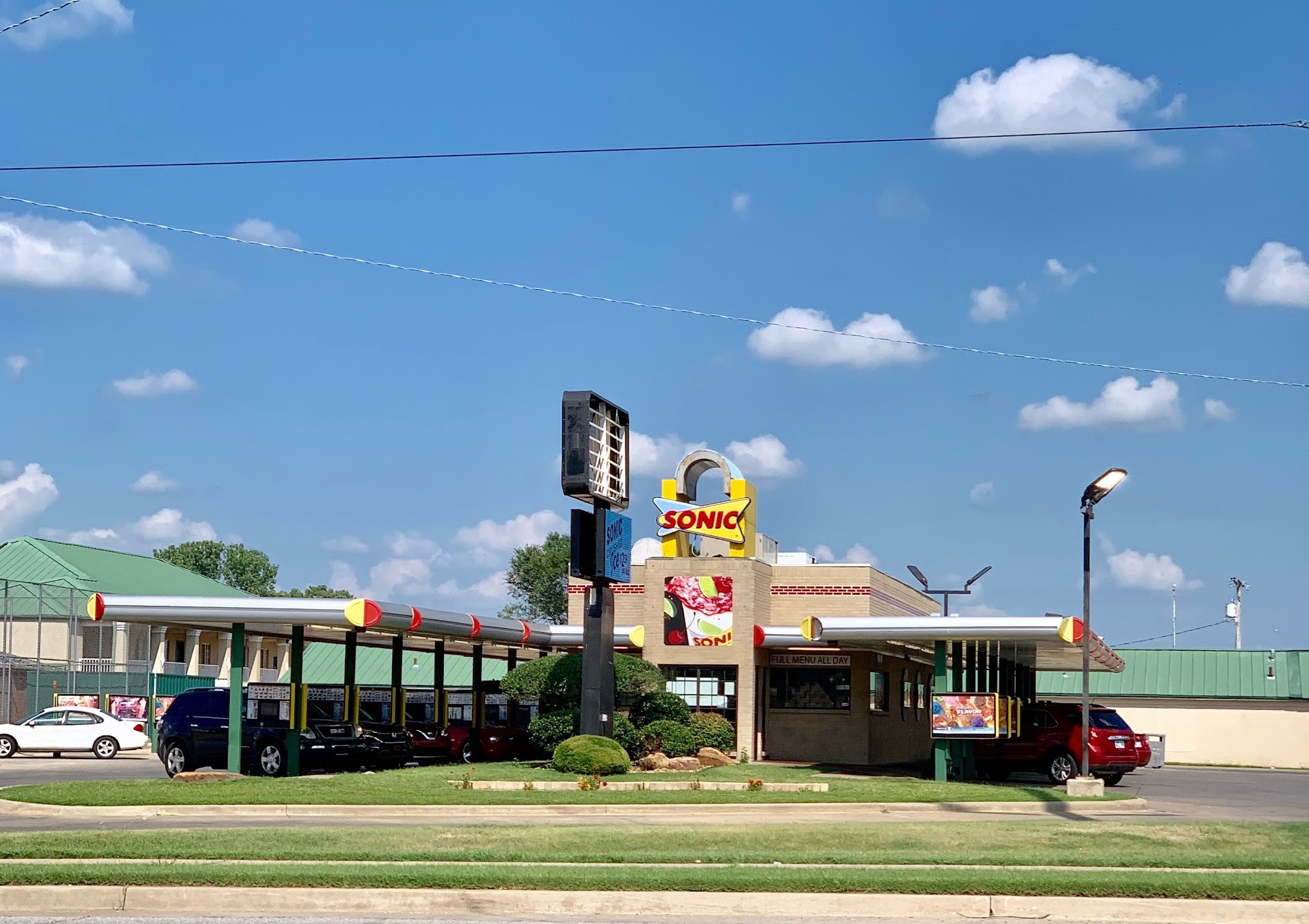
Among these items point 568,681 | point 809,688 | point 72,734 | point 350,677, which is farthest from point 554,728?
point 72,734

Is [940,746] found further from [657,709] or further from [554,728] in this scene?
[554,728]

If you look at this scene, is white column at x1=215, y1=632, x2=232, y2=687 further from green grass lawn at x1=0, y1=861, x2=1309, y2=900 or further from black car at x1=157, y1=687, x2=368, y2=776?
green grass lawn at x1=0, y1=861, x2=1309, y2=900

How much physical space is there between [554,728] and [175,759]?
7.71 meters

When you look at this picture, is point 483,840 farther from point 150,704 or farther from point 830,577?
point 150,704

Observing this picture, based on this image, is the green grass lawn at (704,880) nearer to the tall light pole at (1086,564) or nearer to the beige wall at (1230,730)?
the tall light pole at (1086,564)

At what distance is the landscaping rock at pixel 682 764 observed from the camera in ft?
102

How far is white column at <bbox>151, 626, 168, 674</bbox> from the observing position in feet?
223

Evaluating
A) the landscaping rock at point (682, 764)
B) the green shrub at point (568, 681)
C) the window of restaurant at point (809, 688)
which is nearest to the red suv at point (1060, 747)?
the window of restaurant at point (809, 688)

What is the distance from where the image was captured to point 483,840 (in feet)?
55.2

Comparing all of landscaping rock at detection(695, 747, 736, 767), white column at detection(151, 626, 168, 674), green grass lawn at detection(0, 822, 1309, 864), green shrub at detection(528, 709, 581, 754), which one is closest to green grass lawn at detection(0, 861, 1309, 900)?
green grass lawn at detection(0, 822, 1309, 864)

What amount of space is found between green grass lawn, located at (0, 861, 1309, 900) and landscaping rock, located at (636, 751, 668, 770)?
16.8 meters

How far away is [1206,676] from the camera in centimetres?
5859

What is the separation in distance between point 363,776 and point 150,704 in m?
23.5

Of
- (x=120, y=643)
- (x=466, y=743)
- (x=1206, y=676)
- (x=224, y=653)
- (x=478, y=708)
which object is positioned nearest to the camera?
(x=466, y=743)
